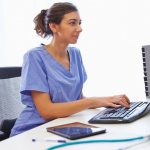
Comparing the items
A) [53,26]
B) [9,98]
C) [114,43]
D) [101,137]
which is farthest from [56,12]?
[101,137]

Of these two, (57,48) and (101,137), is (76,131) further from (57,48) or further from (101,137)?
(57,48)

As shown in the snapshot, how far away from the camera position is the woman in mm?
1312

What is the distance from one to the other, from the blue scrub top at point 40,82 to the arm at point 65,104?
45mm

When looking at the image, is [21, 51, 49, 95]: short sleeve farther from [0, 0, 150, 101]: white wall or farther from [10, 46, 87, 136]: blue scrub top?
[0, 0, 150, 101]: white wall

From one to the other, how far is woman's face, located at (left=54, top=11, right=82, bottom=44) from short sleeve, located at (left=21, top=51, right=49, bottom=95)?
0.17 m

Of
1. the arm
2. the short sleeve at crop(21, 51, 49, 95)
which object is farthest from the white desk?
the short sleeve at crop(21, 51, 49, 95)

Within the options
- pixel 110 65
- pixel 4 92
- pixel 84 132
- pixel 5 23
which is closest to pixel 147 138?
pixel 84 132

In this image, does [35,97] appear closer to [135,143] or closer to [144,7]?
[135,143]

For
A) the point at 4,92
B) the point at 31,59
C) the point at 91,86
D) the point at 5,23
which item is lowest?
the point at 91,86

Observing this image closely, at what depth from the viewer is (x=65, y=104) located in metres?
1.29

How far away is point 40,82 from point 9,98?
264 mm

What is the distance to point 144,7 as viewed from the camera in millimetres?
1977

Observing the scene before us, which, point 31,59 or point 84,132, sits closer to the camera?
point 84,132

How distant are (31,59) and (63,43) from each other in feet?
0.70
